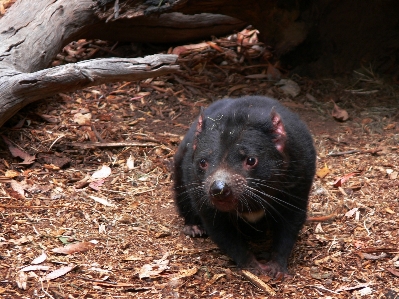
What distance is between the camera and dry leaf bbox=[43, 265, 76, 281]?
3.94 metres

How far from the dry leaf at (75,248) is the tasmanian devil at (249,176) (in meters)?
0.80

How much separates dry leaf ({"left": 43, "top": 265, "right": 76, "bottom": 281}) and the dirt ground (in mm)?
12

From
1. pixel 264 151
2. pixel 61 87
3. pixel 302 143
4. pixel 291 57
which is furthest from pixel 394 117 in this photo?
pixel 61 87

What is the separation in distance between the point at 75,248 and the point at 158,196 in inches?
46.1

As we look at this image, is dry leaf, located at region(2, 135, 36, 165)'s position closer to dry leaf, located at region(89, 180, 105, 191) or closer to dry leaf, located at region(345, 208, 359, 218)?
dry leaf, located at region(89, 180, 105, 191)

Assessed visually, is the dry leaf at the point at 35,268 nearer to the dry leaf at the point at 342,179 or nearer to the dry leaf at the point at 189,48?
the dry leaf at the point at 342,179

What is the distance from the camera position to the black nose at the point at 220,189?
3781 mm

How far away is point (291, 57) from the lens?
7496mm

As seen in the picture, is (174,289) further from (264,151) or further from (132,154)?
(132,154)

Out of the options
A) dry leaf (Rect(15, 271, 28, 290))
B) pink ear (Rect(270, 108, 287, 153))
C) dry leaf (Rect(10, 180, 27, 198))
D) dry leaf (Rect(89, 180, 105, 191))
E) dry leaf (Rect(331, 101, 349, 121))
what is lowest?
dry leaf (Rect(331, 101, 349, 121))

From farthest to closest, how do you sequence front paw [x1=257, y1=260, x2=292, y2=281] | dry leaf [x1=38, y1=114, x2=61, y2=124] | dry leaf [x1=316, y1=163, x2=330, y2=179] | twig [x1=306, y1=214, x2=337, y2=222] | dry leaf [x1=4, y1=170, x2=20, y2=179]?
dry leaf [x1=38, y1=114, x2=61, y2=124] → dry leaf [x1=316, y1=163, x2=330, y2=179] → dry leaf [x1=4, y1=170, x2=20, y2=179] → twig [x1=306, y1=214, x2=337, y2=222] → front paw [x1=257, y1=260, x2=292, y2=281]

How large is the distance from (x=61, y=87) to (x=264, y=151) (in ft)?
6.83

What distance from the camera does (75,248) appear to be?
4332mm

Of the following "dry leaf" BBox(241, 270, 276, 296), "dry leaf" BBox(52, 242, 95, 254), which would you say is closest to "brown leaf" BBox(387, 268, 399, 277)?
"dry leaf" BBox(241, 270, 276, 296)
